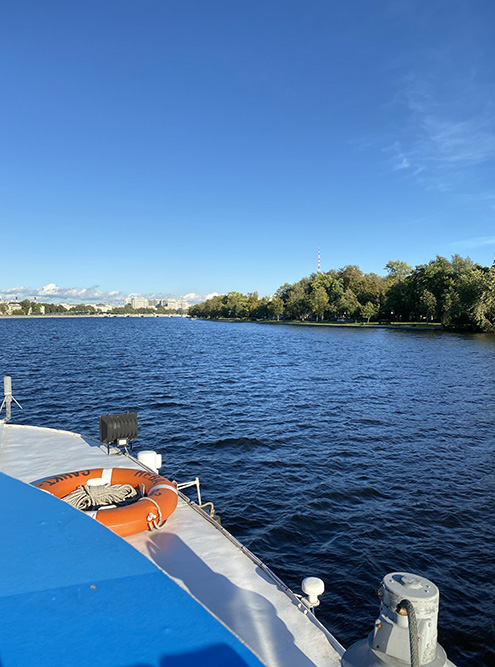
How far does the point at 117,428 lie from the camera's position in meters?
9.09

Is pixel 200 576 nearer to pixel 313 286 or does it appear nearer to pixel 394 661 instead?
pixel 394 661

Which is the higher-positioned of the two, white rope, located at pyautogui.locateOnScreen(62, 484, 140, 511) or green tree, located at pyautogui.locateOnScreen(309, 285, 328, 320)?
green tree, located at pyautogui.locateOnScreen(309, 285, 328, 320)

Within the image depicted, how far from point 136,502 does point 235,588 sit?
1970 mm

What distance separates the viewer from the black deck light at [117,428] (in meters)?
9.03

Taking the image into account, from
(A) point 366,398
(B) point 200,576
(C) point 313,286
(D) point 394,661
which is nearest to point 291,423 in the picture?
(A) point 366,398

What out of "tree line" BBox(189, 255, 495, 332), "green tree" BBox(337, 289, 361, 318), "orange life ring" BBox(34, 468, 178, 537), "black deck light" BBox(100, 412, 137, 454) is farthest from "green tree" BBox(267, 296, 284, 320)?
"orange life ring" BBox(34, 468, 178, 537)

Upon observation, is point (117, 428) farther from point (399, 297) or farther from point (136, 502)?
point (399, 297)

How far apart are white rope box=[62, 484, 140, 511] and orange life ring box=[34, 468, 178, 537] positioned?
26 cm

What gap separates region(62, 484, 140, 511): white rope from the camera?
6.29 m

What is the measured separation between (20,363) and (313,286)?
312 ft

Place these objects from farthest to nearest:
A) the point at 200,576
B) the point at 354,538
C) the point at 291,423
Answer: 1. the point at 291,423
2. the point at 354,538
3. the point at 200,576

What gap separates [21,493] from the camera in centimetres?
536

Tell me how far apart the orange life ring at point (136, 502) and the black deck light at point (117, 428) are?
1.90 meters

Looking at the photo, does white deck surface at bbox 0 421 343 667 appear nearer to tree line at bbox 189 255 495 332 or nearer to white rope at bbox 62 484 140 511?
white rope at bbox 62 484 140 511
